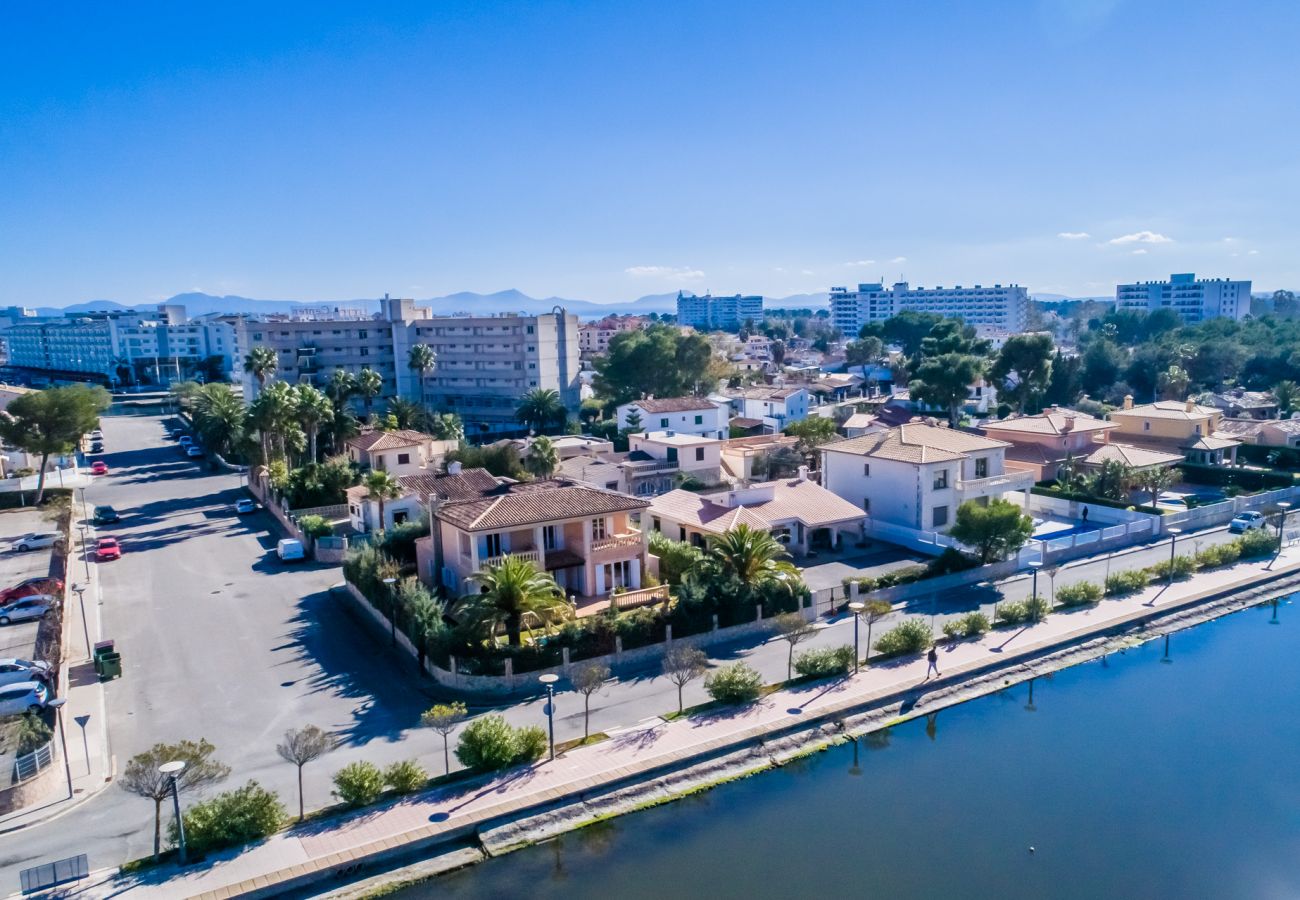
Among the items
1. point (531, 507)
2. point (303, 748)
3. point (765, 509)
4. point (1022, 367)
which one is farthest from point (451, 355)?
point (303, 748)

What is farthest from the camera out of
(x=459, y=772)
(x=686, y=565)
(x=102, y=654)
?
(x=686, y=565)

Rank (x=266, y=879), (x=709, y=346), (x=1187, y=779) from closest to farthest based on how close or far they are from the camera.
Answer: (x=266, y=879) → (x=1187, y=779) → (x=709, y=346)

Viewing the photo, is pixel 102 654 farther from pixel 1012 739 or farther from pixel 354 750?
pixel 1012 739

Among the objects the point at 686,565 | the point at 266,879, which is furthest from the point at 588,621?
the point at 266,879

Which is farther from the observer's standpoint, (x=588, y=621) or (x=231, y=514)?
(x=231, y=514)

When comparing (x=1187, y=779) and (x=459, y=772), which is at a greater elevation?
(x=459, y=772)

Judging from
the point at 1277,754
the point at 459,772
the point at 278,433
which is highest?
the point at 278,433

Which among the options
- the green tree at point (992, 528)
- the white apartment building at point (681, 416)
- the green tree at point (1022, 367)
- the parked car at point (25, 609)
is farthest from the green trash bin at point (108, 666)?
the green tree at point (1022, 367)
